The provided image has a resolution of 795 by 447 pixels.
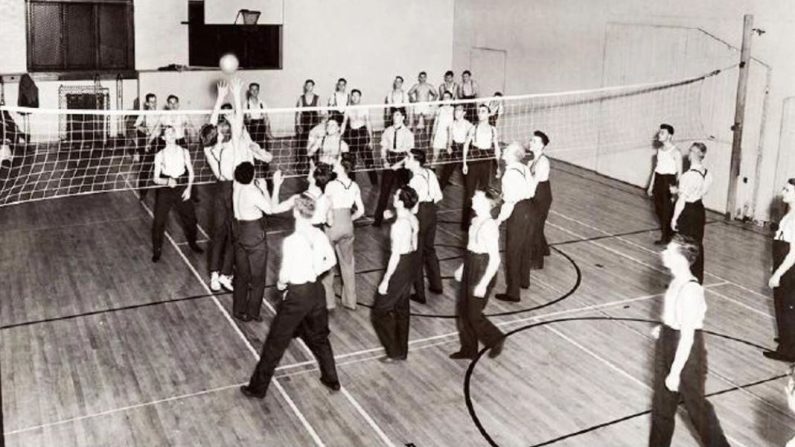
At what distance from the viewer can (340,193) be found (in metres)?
9.05

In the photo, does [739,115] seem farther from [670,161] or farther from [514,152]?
[514,152]

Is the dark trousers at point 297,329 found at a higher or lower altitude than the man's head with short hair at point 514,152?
lower

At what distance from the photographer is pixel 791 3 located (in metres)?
13.4

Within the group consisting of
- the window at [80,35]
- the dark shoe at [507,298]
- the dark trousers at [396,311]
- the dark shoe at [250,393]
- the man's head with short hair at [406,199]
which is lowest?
the dark shoe at [250,393]

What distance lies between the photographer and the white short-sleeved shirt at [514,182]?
9.40m

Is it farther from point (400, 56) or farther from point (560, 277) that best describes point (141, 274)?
point (400, 56)

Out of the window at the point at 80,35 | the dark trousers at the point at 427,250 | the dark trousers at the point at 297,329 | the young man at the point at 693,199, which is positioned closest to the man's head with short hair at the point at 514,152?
the dark trousers at the point at 427,250

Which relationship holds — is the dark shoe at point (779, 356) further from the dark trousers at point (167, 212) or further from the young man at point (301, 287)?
the dark trousers at point (167, 212)

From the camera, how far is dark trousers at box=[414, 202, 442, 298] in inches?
378

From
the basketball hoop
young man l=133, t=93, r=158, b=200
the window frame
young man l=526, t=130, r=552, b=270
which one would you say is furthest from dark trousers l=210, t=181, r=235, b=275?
the basketball hoop

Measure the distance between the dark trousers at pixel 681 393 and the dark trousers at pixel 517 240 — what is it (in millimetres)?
3956

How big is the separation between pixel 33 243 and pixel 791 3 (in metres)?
12.4

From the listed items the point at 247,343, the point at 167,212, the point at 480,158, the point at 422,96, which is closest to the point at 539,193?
the point at 480,158

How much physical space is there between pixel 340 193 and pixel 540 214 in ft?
10.5
